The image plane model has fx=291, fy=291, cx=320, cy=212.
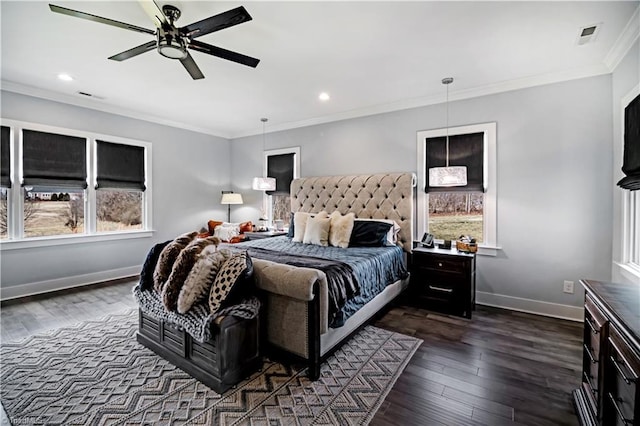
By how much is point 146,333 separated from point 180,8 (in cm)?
276

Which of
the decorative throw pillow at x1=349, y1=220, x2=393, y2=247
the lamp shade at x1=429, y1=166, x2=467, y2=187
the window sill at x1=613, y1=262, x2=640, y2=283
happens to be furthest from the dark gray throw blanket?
the window sill at x1=613, y1=262, x2=640, y2=283

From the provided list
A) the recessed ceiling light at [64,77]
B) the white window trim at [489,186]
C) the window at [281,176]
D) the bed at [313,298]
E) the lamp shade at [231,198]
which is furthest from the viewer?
the lamp shade at [231,198]

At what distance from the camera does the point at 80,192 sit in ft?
14.8

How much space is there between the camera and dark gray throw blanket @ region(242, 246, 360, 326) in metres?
2.34

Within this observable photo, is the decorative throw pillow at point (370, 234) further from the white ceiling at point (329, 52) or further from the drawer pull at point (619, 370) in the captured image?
the drawer pull at point (619, 370)

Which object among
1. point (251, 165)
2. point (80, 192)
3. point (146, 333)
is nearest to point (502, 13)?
point (146, 333)

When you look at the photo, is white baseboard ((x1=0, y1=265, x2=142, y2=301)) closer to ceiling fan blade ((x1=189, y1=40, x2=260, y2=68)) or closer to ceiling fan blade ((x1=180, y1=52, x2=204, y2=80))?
ceiling fan blade ((x1=180, y1=52, x2=204, y2=80))

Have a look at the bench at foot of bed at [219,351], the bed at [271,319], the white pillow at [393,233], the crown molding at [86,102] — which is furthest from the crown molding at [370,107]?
the bench at foot of bed at [219,351]

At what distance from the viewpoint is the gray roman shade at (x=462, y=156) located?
149 inches

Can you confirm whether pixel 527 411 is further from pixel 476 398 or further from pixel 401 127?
pixel 401 127

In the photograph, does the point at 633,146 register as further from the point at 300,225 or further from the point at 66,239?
the point at 66,239

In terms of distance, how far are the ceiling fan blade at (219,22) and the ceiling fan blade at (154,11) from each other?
14 centimetres

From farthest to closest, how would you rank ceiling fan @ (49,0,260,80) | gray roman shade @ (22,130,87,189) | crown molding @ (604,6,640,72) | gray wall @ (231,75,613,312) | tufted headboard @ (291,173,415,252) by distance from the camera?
tufted headboard @ (291,173,415,252) < gray roman shade @ (22,130,87,189) < gray wall @ (231,75,613,312) < crown molding @ (604,6,640,72) < ceiling fan @ (49,0,260,80)

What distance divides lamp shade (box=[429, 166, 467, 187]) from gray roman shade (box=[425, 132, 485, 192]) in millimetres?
366
